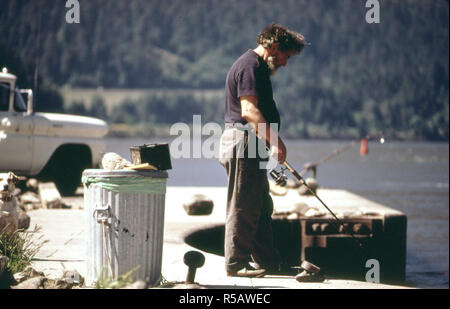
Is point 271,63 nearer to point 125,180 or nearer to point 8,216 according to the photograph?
point 125,180

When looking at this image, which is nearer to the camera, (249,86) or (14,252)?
(249,86)

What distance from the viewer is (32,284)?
21.2 feet

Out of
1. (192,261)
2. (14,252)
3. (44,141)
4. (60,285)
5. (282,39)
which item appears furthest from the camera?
(44,141)

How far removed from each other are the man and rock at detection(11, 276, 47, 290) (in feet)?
5.78

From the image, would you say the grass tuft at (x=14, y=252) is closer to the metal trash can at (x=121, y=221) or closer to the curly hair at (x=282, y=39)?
the metal trash can at (x=121, y=221)

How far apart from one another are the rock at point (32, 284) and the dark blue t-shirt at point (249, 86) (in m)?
2.13

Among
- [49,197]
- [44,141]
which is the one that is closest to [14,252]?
[49,197]

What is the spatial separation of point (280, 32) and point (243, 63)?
1.42 feet

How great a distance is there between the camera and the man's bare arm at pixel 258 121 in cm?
713

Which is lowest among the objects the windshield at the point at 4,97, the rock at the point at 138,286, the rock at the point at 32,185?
the rock at the point at 32,185

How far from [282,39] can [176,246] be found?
312 cm

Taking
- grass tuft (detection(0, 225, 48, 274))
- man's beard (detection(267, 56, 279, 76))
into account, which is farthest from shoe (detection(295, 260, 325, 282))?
grass tuft (detection(0, 225, 48, 274))

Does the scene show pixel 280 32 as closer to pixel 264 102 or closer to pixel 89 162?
pixel 264 102

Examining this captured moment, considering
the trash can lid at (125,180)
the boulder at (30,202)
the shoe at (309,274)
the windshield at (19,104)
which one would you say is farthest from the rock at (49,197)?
the trash can lid at (125,180)
